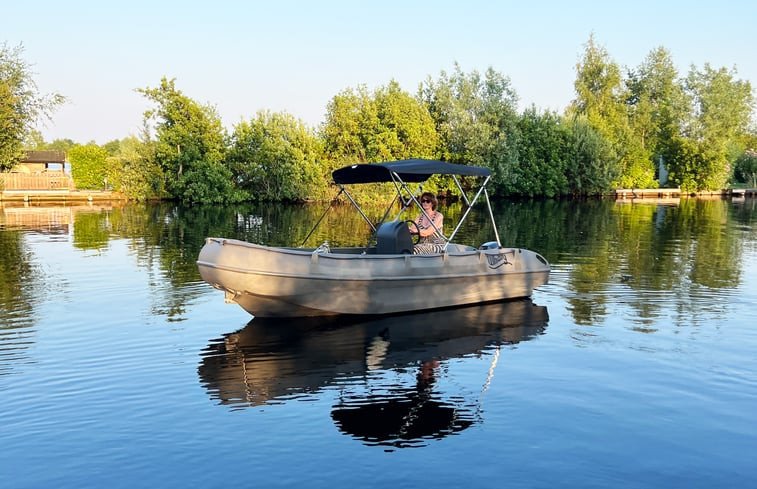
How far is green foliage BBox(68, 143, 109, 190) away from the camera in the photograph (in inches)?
2506

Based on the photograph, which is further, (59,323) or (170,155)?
(170,155)

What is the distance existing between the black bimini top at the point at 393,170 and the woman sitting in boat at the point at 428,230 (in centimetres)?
54

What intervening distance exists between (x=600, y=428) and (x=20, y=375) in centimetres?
709

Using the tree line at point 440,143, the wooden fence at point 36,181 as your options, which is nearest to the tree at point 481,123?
the tree line at point 440,143

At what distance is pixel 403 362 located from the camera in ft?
30.7

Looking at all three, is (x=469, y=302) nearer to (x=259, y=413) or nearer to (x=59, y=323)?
(x=259, y=413)

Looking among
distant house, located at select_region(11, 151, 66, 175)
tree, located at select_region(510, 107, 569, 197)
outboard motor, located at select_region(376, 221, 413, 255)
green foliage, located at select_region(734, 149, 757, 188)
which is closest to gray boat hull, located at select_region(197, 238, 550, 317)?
outboard motor, located at select_region(376, 221, 413, 255)

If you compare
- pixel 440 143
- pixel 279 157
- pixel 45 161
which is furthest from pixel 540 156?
pixel 45 161

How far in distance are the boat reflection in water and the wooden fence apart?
161 ft

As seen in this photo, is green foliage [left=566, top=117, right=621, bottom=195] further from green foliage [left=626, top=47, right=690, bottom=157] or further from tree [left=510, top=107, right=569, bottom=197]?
green foliage [left=626, top=47, right=690, bottom=157]

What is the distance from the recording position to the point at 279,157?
5378 cm

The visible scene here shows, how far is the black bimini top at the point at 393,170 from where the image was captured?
11.9 m

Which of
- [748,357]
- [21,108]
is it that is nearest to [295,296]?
[748,357]

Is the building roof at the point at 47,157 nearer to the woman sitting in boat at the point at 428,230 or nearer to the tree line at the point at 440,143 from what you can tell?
the tree line at the point at 440,143
